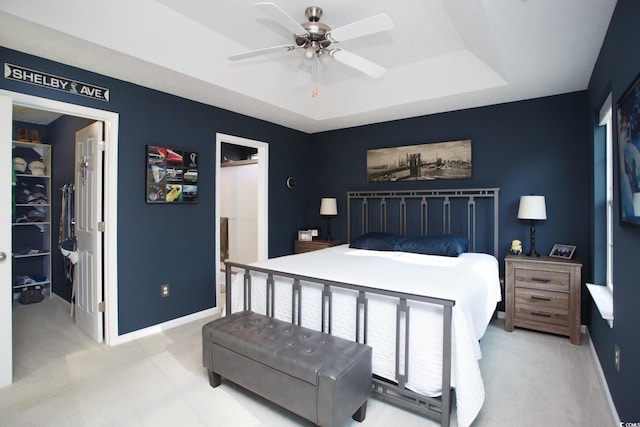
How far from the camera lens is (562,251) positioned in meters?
3.24

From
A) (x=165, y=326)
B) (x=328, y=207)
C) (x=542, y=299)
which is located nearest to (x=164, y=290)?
(x=165, y=326)

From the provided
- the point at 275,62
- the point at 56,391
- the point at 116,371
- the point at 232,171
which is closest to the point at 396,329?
the point at 116,371

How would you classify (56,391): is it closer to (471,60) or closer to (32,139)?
(32,139)

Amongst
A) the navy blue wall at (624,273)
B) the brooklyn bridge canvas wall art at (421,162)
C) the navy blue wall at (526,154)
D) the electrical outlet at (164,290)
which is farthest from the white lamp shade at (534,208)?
the electrical outlet at (164,290)

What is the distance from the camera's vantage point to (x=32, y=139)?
4512mm

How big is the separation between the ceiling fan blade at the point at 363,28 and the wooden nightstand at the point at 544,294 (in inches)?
99.1

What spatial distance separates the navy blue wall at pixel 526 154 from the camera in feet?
10.8

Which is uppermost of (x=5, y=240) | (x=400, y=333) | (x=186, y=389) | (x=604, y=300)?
(x=5, y=240)

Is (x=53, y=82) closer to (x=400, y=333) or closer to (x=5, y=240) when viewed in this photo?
(x=5, y=240)

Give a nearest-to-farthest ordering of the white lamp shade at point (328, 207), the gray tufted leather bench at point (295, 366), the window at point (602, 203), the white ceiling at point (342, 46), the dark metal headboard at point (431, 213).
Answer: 1. the gray tufted leather bench at point (295, 366)
2. the white ceiling at point (342, 46)
3. the window at point (602, 203)
4. the dark metal headboard at point (431, 213)
5. the white lamp shade at point (328, 207)

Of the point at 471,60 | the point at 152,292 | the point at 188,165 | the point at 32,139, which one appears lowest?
the point at 152,292

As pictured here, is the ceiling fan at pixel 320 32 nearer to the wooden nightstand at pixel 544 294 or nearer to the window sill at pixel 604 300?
the window sill at pixel 604 300

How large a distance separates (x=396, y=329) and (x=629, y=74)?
179 centimetres

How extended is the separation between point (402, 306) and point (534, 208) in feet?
7.28
